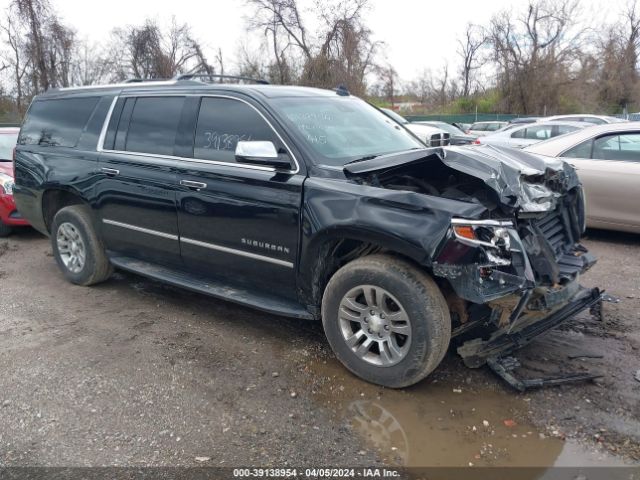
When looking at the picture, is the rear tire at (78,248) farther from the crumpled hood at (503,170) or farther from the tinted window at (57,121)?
the crumpled hood at (503,170)

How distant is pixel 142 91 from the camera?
4.99 metres

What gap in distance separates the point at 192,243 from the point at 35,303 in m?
1.86

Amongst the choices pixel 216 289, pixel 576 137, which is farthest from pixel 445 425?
pixel 576 137

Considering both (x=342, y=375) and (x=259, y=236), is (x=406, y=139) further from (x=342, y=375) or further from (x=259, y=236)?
(x=342, y=375)

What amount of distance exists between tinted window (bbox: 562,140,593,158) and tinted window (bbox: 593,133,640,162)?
0.22ft

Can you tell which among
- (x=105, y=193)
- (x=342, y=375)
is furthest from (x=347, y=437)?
(x=105, y=193)

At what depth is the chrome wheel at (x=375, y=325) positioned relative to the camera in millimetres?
3510

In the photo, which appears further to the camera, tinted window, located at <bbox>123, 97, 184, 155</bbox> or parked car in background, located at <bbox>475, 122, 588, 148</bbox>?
parked car in background, located at <bbox>475, 122, 588, 148</bbox>

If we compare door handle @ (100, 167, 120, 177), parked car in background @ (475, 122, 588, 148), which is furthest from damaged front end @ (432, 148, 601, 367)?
parked car in background @ (475, 122, 588, 148)

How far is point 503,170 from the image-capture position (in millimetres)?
3586

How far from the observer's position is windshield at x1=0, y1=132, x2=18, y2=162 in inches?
334

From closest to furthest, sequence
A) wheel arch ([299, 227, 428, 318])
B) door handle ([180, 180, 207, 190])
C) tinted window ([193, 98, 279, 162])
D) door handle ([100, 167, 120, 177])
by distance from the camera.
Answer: wheel arch ([299, 227, 428, 318]) < tinted window ([193, 98, 279, 162]) < door handle ([180, 180, 207, 190]) < door handle ([100, 167, 120, 177])

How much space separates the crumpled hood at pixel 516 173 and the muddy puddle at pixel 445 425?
1.24 metres

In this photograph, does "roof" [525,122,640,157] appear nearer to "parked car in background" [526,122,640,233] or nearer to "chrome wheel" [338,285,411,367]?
"parked car in background" [526,122,640,233]
